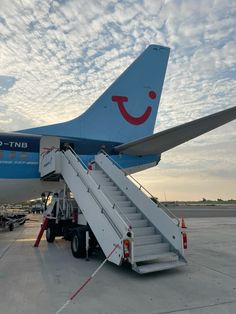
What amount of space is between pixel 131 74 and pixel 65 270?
1044 centimetres

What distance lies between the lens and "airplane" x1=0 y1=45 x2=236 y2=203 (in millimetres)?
13164

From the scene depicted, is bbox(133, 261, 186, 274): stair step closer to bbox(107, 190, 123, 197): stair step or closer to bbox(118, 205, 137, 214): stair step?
bbox(118, 205, 137, 214): stair step

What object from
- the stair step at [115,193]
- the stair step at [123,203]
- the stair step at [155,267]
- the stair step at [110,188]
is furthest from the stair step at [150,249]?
the stair step at [110,188]

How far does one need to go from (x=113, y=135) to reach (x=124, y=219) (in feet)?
22.6

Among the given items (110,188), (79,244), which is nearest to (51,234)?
(79,244)

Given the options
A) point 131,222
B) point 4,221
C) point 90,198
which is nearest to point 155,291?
point 131,222

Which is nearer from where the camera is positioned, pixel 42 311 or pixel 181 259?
pixel 42 311

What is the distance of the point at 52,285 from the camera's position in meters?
6.91

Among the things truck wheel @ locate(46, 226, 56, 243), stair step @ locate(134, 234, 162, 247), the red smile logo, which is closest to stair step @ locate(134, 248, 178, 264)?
stair step @ locate(134, 234, 162, 247)

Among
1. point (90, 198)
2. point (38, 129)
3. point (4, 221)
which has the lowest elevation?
point (4, 221)

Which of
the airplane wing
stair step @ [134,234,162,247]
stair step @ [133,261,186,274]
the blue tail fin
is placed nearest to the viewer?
stair step @ [133,261,186,274]

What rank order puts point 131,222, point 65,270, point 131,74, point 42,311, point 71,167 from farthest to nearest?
point 131,74 → point 71,167 → point 131,222 → point 65,270 → point 42,311

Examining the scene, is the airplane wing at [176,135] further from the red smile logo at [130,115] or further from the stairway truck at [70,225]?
the stairway truck at [70,225]

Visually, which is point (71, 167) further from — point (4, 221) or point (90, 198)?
point (4, 221)
